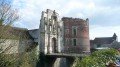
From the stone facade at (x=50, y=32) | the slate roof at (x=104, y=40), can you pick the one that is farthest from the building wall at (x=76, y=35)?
the slate roof at (x=104, y=40)

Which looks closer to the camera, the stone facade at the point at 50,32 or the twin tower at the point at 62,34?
the stone facade at the point at 50,32

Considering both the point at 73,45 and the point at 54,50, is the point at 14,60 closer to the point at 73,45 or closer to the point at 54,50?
the point at 54,50

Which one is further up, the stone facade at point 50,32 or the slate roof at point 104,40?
the stone facade at point 50,32

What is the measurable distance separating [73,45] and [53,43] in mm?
5576

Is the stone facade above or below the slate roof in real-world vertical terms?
above

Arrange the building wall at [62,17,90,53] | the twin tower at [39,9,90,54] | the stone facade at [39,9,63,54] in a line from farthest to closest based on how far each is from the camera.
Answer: the building wall at [62,17,90,53] < the twin tower at [39,9,90,54] < the stone facade at [39,9,63,54]

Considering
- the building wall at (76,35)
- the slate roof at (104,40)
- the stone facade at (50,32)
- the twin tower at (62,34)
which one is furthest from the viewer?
the slate roof at (104,40)

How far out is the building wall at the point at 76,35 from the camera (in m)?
42.6

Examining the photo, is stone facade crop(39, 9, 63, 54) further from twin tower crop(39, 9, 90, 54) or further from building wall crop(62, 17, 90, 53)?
building wall crop(62, 17, 90, 53)

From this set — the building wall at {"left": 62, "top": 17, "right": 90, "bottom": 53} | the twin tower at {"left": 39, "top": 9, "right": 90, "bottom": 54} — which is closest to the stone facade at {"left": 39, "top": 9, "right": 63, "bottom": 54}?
the twin tower at {"left": 39, "top": 9, "right": 90, "bottom": 54}

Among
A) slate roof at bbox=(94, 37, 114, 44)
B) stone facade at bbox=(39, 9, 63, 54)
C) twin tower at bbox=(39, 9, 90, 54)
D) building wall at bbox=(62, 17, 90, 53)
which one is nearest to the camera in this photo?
stone facade at bbox=(39, 9, 63, 54)

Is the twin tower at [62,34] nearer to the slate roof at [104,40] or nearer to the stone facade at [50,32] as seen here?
the stone facade at [50,32]

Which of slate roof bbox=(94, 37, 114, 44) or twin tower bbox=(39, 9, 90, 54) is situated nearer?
twin tower bbox=(39, 9, 90, 54)

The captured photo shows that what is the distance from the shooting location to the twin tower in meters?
36.6
